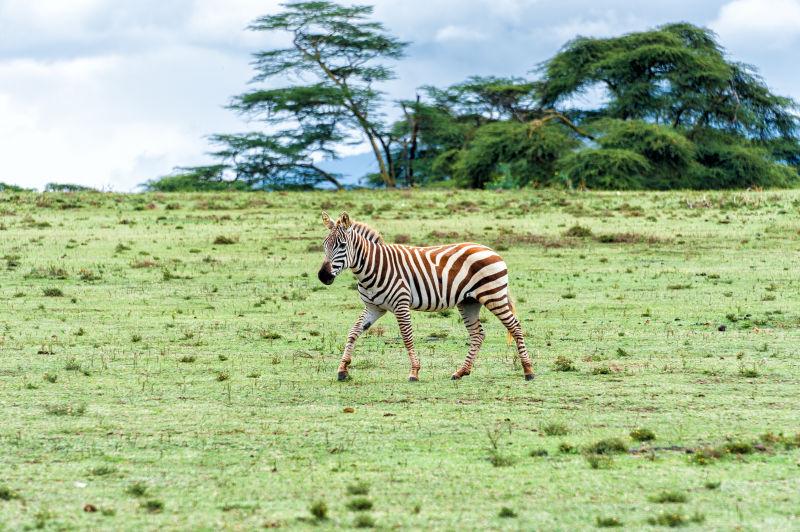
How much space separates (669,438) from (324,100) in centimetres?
5628

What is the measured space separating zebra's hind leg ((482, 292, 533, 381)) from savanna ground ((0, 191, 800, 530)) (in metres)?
0.35

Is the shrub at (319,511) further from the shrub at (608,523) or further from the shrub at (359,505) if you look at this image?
the shrub at (608,523)

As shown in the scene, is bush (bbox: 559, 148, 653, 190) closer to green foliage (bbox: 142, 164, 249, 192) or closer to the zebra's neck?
green foliage (bbox: 142, 164, 249, 192)

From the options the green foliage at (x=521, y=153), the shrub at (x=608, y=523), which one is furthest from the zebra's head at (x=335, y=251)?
the green foliage at (x=521, y=153)

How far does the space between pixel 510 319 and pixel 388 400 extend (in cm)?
A: 231

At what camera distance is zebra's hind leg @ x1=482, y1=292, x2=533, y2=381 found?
13.2 m

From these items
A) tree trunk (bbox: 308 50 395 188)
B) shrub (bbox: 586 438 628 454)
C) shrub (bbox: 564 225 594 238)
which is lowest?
shrub (bbox: 586 438 628 454)

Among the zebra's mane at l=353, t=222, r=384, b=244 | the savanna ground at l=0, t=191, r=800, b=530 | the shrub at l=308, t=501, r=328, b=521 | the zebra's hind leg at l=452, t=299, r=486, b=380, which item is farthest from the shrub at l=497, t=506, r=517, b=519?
the zebra's mane at l=353, t=222, r=384, b=244

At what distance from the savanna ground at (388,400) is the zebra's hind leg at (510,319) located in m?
0.35

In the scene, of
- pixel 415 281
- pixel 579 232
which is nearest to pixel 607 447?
pixel 415 281

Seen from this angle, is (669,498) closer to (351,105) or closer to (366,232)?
(366,232)

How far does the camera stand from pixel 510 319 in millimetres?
13539

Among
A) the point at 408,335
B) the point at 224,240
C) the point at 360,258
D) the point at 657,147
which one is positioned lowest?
the point at 408,335

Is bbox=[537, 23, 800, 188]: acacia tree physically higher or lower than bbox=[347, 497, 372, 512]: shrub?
higher
